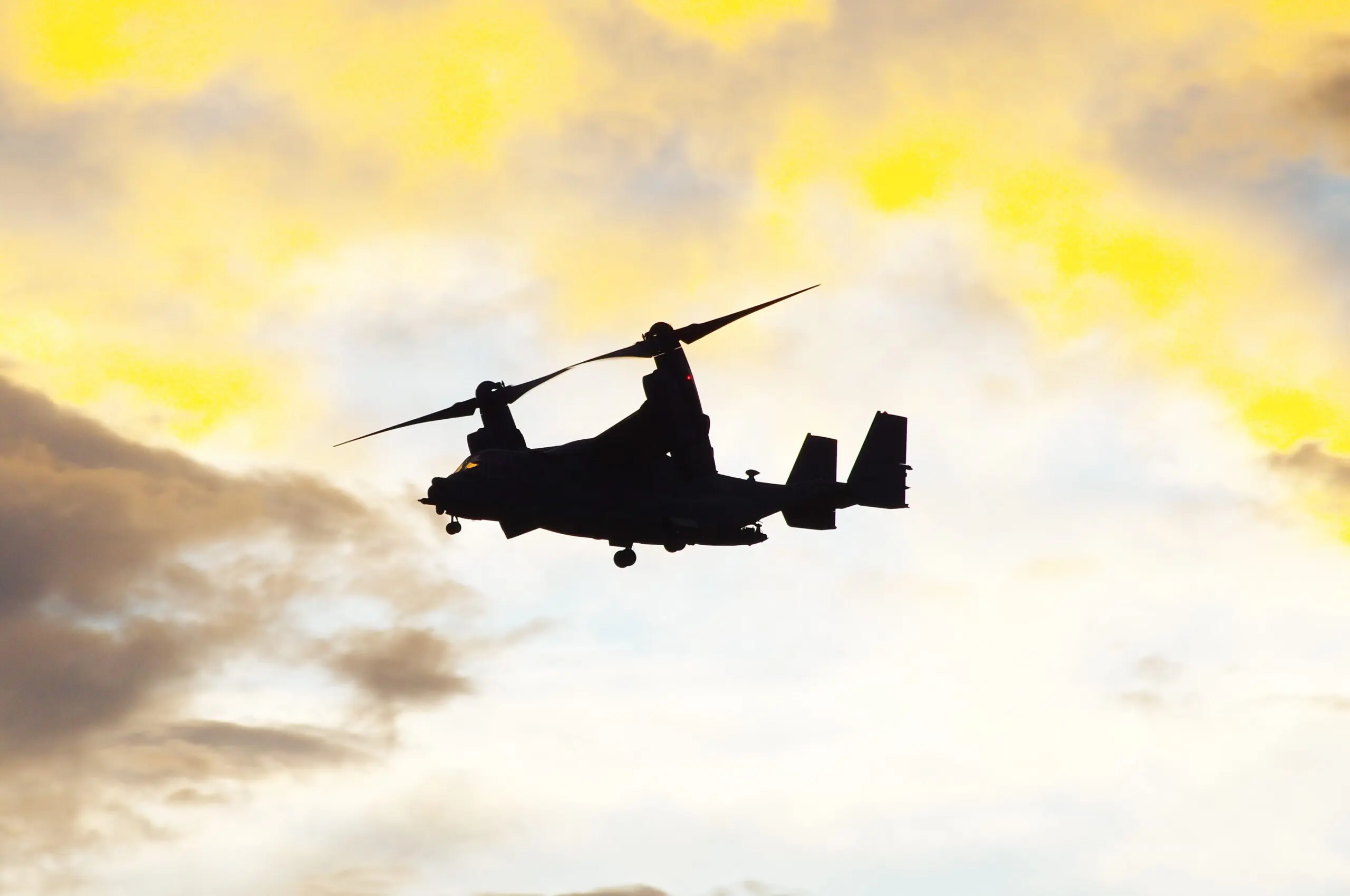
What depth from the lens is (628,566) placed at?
71.5 meters

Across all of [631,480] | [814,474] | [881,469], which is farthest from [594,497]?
[881,469]

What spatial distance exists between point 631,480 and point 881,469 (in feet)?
52.3

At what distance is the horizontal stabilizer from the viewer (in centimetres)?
7838

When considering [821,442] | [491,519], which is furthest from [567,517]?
[821,442]

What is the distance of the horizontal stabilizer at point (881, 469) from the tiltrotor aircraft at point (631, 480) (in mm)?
3789

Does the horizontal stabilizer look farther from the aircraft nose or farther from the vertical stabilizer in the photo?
the aircraft nose

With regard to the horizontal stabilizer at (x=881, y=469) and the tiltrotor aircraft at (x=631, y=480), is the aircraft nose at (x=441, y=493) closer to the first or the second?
the tiltrotor aircraft at (x=631, y=480)

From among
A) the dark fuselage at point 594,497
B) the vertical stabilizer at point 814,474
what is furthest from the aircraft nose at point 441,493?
the vertical stabilizer at point 814,474

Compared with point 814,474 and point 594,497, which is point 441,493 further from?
point 814,474

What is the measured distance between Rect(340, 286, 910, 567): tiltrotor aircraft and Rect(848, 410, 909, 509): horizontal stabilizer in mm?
3789

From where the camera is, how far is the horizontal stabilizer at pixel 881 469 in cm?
7838

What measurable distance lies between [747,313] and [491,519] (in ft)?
47.0

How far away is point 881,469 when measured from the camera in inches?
3105

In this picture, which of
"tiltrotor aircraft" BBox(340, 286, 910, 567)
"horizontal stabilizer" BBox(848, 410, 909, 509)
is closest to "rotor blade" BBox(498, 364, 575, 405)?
"tiltrotor aircraft" BBox(340, 286, 910, 567)
